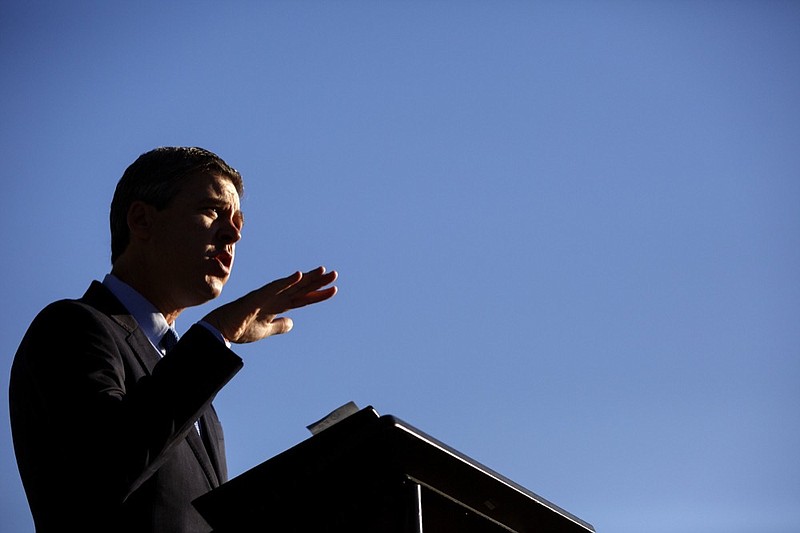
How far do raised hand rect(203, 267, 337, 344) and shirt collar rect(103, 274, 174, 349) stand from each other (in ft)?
1.17

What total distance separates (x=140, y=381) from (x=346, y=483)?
0.63 metres

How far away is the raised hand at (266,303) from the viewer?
231 centimetres

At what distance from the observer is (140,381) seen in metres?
2.26

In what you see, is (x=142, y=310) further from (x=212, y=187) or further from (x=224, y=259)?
(x=212, y=187)

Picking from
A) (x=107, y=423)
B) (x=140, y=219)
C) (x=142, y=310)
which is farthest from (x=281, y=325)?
(x=107, y=423)

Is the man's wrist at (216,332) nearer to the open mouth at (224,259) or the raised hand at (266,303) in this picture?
the raised hand at (266,303)

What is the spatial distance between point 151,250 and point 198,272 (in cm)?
18

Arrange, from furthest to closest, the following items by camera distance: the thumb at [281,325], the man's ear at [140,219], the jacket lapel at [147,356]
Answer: the man's ear at [140,219] < the thumb at [281,325] < the jacket lapel at [147,356]

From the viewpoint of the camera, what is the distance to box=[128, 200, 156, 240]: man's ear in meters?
2.96

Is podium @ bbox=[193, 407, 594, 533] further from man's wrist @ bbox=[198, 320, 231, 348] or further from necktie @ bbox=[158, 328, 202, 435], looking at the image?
necktie @ bbox=[158, 328, 202, 435]

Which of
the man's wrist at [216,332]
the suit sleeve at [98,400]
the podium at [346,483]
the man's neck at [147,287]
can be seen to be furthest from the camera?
the man's neck at [147,287]

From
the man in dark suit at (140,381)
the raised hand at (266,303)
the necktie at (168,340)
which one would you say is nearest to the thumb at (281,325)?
the man in dark suit at (140,381)

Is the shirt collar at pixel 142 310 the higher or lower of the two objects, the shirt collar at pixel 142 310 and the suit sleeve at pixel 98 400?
the higher

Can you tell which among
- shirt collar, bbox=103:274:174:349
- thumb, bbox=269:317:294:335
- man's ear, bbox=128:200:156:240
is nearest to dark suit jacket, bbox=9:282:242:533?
shirt collar, bbox=103:274:174:349
